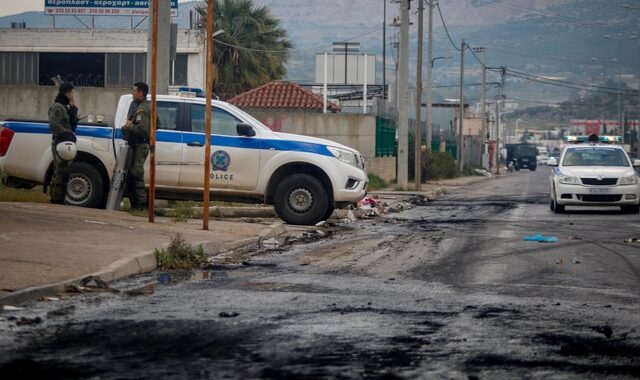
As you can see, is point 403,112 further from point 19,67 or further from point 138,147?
point 138,147

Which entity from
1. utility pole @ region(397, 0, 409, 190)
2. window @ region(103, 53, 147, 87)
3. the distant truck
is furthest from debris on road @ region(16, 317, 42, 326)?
the distant truck

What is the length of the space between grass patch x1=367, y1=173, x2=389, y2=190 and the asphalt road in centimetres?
2453

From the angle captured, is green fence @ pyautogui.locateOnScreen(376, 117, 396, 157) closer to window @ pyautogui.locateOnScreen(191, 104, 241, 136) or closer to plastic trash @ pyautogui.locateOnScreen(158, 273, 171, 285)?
window @ pyautogui.locateOnScreen(191, 104, 241, 136)

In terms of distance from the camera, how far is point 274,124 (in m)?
39.0

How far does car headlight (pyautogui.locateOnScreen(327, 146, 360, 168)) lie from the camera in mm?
19312

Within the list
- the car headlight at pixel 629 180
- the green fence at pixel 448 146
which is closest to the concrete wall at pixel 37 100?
the car headlight at pixel 629 180

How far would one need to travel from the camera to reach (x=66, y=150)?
17141 mm

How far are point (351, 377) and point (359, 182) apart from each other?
13.1 meters

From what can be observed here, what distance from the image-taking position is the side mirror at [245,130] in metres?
18.7

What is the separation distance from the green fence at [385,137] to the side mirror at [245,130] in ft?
74.3

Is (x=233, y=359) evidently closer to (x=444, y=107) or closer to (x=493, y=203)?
(x=493, y=203)

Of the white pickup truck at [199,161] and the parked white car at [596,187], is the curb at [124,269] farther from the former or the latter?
the parked white car at [596,187]

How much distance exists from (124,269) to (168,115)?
24.5 ft

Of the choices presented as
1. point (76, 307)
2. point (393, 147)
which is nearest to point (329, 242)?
point (76, 307)
